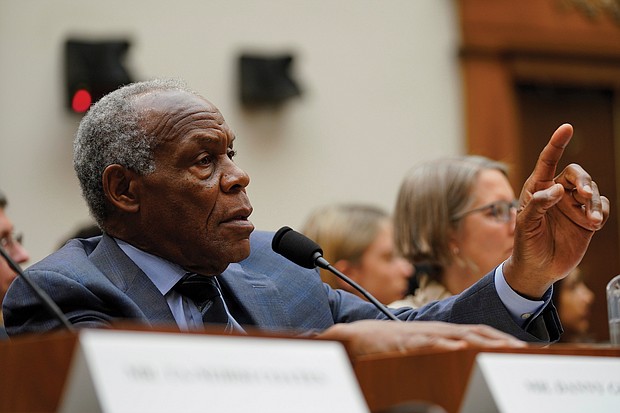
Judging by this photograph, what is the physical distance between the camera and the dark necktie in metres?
2.52

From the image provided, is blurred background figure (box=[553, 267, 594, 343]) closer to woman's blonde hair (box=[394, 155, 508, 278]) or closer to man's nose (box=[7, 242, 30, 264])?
woman's blonde hair (box=[394, 155, 508, 278])

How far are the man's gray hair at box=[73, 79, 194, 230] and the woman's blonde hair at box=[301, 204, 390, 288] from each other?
6.58 feet

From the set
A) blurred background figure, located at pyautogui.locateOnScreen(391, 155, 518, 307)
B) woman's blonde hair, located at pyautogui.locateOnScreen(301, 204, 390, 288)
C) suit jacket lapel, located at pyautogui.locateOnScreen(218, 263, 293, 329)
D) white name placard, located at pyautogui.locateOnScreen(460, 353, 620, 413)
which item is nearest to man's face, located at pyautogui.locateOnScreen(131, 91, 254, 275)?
suit jacket lapel, located at pyautogui.locateOnScreen(218, 263, 293, 329)

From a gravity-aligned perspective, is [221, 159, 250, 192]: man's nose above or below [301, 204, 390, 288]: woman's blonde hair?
above

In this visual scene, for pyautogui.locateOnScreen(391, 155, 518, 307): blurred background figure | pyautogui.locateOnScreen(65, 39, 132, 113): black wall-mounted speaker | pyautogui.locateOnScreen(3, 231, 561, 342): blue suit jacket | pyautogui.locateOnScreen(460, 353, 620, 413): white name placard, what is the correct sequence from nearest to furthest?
pyautogui.locateOnScreen(460, 353, 620, 413): white name placard, pyautogui.locateOnScreen(3, 231, 561, 342): blue suit jacket, pyautogui.locateOnScreen(391, 155, 518, 307): blurred background figure, pyautogui.locateOnScreen(65, 39, 132, 113): black wall-mounted speaker

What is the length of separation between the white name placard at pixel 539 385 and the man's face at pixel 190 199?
3.39 feet

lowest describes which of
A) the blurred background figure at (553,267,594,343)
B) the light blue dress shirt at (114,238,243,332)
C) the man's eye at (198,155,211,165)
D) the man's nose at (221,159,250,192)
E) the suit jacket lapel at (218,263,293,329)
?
the blurred background figure at (553,267,594,343)

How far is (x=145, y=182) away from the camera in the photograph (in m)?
2.56

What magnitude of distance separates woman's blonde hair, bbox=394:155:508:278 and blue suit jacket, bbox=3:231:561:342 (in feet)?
3.12

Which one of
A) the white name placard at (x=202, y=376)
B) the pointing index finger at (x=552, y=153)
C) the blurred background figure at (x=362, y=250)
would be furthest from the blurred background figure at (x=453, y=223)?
the white name placard at (x=202, y=376)

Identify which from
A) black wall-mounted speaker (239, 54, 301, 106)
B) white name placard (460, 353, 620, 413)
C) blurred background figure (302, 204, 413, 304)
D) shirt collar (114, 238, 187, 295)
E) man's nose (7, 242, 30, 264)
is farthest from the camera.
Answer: black wall-mounted speaker (239, 54, 301, 106)

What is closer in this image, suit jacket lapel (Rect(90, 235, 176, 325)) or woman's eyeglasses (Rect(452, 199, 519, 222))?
suit jacket lapel (Rect(90, 235, 176, 325))

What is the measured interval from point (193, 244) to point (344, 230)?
219 centimetres

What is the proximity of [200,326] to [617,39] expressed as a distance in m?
5.57
